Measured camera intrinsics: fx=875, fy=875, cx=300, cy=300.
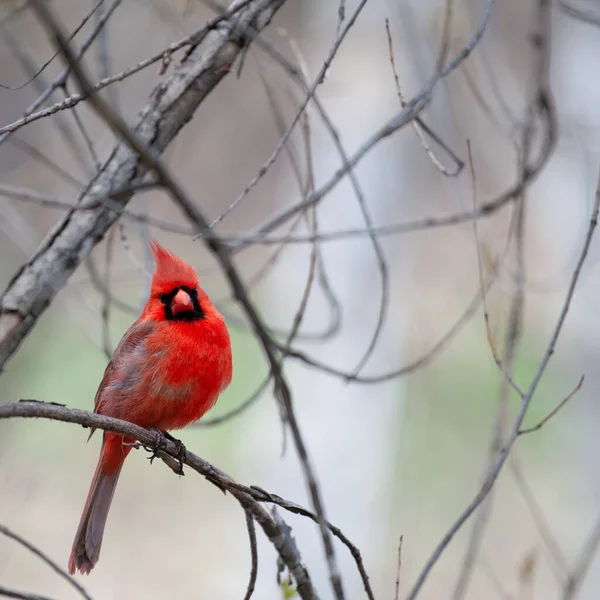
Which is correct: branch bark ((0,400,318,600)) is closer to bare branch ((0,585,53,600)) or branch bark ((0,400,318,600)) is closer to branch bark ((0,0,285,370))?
bare branch ((0,585,53,600))

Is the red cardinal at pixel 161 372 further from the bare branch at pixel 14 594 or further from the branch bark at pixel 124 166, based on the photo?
the bare branch at pixel 14 594

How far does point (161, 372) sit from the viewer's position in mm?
2746

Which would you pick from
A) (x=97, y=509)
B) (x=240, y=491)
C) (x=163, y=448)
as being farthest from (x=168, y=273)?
(x=240, y=491)

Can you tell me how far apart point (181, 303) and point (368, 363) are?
3.00 m

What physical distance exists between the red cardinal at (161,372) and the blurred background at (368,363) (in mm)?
2084

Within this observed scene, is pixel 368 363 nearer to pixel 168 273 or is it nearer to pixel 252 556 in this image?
pixel 168 273

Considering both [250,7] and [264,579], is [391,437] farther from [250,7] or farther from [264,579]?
[250,7]

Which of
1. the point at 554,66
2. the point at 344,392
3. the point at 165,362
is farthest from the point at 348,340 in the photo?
the point at 165,362

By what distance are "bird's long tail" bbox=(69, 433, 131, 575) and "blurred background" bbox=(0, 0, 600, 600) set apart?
2015 millimetres

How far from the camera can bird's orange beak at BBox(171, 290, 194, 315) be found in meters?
2.85

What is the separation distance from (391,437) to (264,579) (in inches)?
45.6

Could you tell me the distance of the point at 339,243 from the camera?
5.59 metres

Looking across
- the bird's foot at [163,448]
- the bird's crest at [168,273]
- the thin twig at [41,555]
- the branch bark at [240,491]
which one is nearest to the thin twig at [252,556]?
the branch bark at [240,491]

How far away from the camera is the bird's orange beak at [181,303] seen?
9.36 ft
